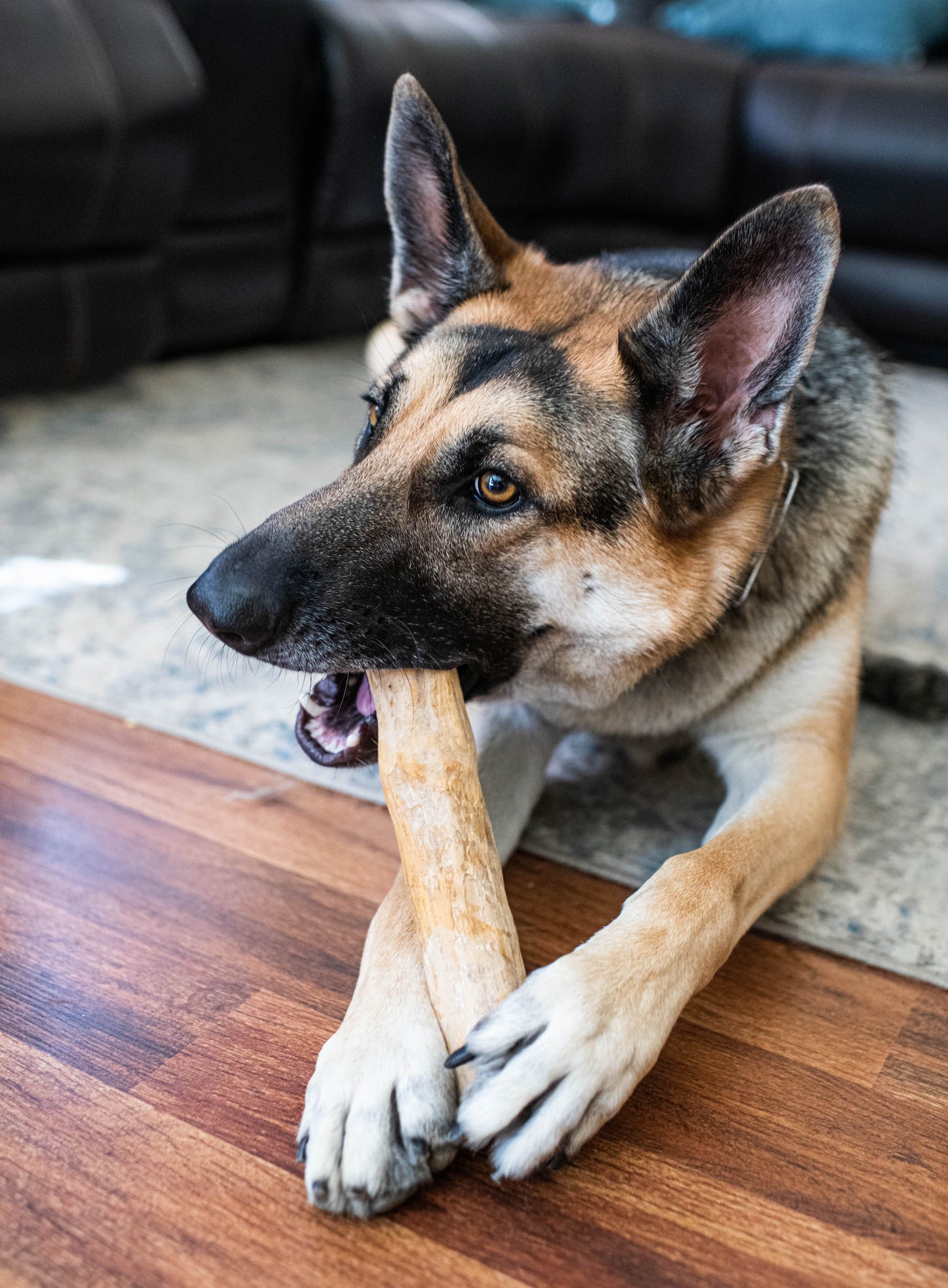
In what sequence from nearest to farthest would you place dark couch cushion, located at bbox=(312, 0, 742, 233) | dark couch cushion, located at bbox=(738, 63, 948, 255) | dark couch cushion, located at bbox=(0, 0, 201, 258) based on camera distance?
dark couch cushion, located at bbox=(0, 0, 201, 258), dark couch cushion, located at bbox=(312, 0, 742, 233), dark couch cushion, located at bbox=(738, 63, 948, 255)

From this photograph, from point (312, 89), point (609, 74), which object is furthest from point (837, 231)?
point (609, 74)

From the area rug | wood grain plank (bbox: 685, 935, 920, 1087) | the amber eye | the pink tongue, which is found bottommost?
the area rug

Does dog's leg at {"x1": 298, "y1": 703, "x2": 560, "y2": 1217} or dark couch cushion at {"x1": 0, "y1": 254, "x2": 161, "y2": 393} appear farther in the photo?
dark couch cushion at {"x1": 0, "y1": 254, "x2": 161, "y2": 393}

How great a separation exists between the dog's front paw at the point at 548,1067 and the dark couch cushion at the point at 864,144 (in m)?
4.69

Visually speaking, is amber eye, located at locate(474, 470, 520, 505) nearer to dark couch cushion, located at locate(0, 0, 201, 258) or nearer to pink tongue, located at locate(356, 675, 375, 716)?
pink tongue, located at locate(356, 675, 375, 716)

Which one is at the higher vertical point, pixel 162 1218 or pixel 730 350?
pixel 730 350

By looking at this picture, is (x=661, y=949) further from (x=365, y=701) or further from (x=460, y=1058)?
(x=365, y=701)

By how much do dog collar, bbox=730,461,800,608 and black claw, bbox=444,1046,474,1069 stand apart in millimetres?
906

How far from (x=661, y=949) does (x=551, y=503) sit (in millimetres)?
635

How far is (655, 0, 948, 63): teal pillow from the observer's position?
5.68 meters

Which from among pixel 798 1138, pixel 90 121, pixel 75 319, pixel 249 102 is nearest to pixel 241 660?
pixel 798 1138

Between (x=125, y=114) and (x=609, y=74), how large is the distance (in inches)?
109

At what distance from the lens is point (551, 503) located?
1598 millimetres

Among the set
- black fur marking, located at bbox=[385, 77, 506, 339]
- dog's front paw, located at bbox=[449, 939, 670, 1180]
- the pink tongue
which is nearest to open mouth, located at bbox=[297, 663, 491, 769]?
the pink tongue
